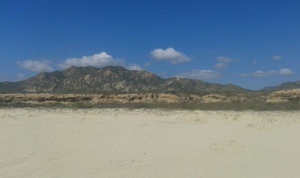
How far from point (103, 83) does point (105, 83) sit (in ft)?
1.68

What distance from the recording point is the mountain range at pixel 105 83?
5312 centimetres

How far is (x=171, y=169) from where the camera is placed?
5.44 m

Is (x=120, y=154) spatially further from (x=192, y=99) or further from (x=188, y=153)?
(x=192, y=99)

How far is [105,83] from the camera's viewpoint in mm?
55688

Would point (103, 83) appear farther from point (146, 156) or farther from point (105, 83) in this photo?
point (146, 156)

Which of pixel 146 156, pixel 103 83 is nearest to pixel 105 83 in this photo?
pixel 103 83

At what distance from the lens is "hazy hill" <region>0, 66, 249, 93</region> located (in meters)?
53.1

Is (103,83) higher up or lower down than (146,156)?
higher up

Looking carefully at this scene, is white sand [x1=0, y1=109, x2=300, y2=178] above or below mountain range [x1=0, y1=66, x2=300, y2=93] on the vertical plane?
below

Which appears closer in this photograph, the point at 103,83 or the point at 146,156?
the point at 146,156

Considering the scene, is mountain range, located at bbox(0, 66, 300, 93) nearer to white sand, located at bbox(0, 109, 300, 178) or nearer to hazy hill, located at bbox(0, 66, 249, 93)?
hazy hill, located at bbox(0, 66, 249, 93)

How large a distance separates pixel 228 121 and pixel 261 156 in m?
7.68

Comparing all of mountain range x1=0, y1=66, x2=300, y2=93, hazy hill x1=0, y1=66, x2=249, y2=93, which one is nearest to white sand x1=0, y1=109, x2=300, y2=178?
mountain range x1=0, y1=66, x2=300, y2=93

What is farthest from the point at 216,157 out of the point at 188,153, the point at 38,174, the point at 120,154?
the point at 38,174
